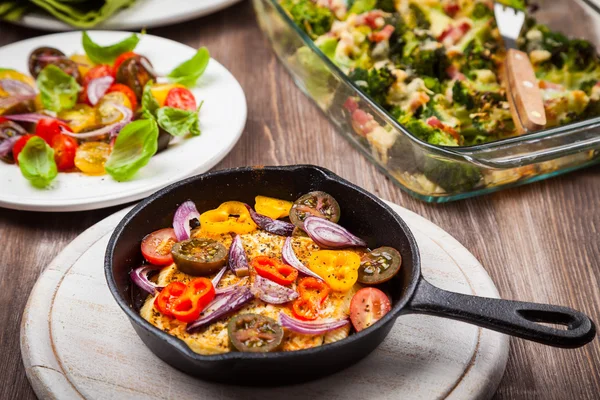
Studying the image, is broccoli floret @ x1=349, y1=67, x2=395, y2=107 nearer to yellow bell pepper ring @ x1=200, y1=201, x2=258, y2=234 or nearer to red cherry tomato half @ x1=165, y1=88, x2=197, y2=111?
red cherry tomato half @ x1=165, y1=88, x2=197, y2=111

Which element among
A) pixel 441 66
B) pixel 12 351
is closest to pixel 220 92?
pixel 441 66

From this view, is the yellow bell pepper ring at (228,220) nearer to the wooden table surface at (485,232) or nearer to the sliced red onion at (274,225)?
the sliced red onion at (274,225)

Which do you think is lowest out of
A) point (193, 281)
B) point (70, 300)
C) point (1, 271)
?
point (1, 271)

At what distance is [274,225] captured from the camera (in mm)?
1944

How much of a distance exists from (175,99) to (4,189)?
2.42 ft

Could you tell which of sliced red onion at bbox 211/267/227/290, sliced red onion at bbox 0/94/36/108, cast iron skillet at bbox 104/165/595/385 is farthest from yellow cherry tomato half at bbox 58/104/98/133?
sliced red onion at bbox 211/267/227/290

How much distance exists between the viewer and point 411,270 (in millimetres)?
1679

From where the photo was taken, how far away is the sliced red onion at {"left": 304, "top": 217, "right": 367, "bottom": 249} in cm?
188

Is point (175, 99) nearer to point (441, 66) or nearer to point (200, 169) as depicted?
point (200, 169)

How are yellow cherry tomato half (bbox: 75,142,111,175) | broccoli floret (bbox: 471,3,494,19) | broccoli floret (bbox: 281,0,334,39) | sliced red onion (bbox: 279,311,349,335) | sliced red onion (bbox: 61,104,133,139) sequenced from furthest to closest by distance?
broccoli floret (bbox: 471,3,494,19), broccoli floret (bbox: 281,0,334,39), sliced red onion (bbox: 61,104,133,139), yellow cherry tomato half (bbox: 75,142,111,175), sliced red onion (bbox: 279,311,349,335)

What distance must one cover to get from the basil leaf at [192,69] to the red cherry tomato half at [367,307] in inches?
56.7

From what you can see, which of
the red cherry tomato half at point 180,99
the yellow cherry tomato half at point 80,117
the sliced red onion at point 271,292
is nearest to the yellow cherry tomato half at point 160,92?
the red cherry tomato half at point 180,99

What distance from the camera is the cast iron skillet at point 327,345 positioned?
4.79 ft

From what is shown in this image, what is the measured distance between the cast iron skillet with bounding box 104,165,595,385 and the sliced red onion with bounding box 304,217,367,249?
7 cm
